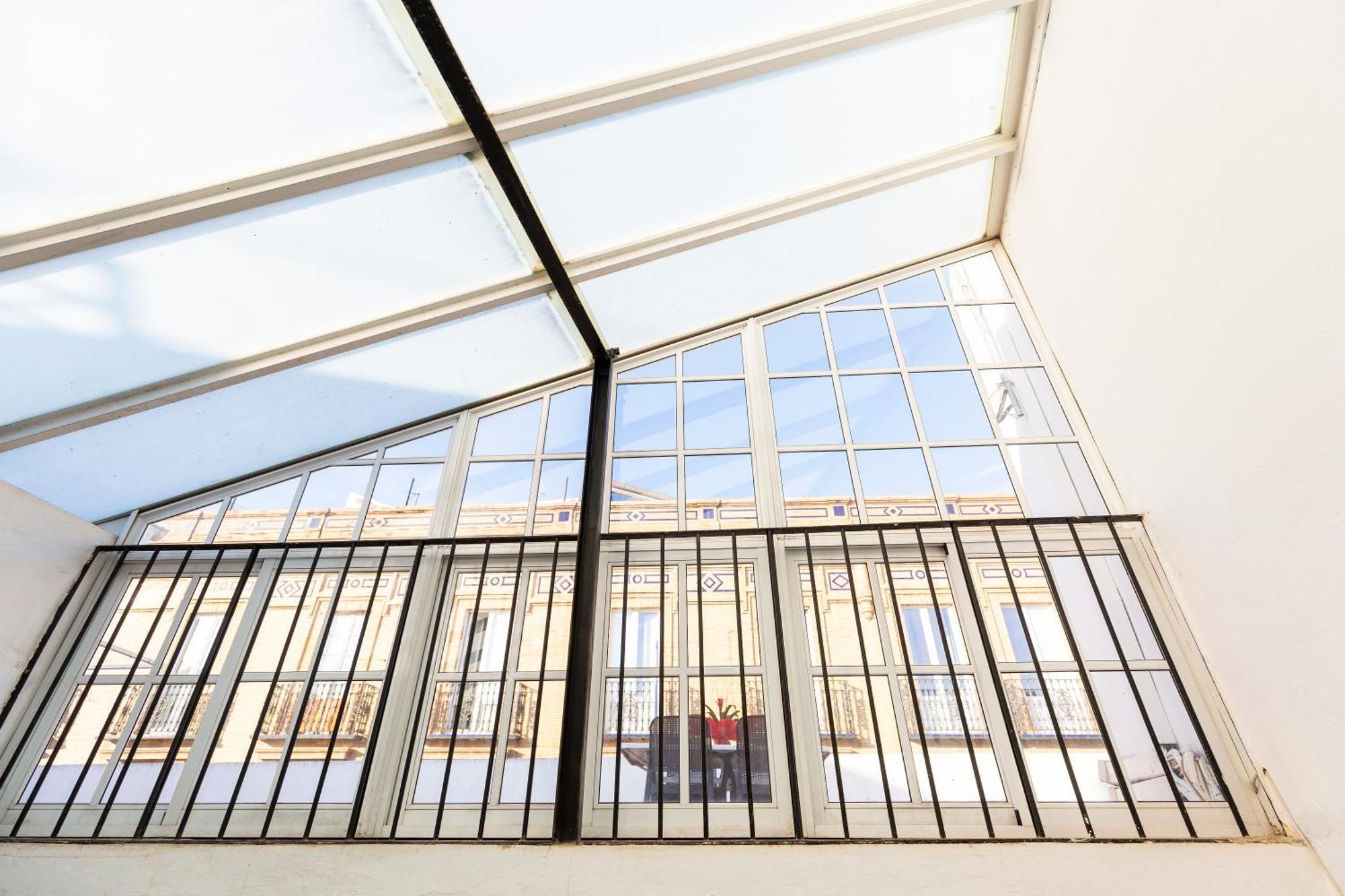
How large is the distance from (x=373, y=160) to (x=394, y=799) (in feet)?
7.26

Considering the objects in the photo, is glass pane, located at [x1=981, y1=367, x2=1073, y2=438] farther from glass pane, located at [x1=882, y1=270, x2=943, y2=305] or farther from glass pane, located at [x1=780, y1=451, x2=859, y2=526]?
glass pane, located at [x1=780, y1=451, x2=859, y2=526]

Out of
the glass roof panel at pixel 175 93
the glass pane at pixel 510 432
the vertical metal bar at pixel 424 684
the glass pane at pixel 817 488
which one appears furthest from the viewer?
the glass pane at pixel 510 432

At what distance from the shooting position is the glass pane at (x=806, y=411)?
9.73ft

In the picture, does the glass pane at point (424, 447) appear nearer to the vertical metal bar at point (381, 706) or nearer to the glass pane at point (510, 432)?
the glass pane at point (510, 432)

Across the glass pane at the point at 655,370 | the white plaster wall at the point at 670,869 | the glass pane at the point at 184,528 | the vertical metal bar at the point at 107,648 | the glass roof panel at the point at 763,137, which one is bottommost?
the white plaster wall at the point at 670,869

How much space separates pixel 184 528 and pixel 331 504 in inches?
25.9

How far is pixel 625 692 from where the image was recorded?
7.91 ft

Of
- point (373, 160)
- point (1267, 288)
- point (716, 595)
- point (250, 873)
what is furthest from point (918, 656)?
point (373, 160)

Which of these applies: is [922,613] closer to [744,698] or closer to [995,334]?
[744,698]

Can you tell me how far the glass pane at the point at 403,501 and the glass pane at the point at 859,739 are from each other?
6.21ft

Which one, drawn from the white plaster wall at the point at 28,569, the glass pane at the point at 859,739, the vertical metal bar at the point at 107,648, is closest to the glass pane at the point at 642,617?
the glass pane at the point at 859,739

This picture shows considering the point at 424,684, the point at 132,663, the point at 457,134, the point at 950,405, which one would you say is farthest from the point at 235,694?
the point at 950,405

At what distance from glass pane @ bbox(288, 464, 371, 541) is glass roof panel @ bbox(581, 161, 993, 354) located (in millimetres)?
1441

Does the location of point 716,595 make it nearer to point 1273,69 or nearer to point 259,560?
point 259,560
